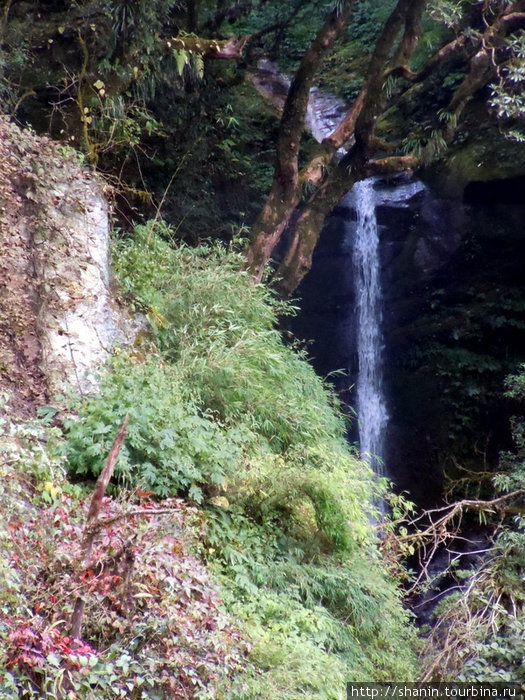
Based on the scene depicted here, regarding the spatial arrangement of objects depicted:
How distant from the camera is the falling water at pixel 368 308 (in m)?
11.3

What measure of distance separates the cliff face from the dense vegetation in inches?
11.7

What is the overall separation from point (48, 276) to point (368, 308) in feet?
23.5

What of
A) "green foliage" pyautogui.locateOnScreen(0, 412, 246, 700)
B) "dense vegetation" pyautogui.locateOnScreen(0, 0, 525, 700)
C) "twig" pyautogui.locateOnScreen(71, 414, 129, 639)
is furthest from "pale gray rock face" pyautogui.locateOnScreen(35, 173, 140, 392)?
"twig" pyautogui.locateOnScreen(71, 414, 129, 639)

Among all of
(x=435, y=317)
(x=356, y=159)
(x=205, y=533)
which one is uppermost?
(x=356, y=159)

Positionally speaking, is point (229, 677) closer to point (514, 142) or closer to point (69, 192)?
point (69, 192)

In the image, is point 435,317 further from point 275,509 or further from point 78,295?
point 78,295

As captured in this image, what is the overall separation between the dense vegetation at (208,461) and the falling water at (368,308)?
3.51ft

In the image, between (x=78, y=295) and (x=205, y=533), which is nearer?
(x=205, y=533)

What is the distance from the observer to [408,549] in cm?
571

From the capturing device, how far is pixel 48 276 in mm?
5383

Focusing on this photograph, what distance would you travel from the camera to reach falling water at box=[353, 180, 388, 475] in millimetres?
11266

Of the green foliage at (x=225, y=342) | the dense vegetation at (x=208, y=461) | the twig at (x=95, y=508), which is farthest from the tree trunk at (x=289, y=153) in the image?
the twig at (x=95, y=508)

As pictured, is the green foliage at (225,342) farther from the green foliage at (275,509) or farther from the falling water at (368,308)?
the falling water at (368,308)

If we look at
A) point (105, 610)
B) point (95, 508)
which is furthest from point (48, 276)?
point (105, 610)
